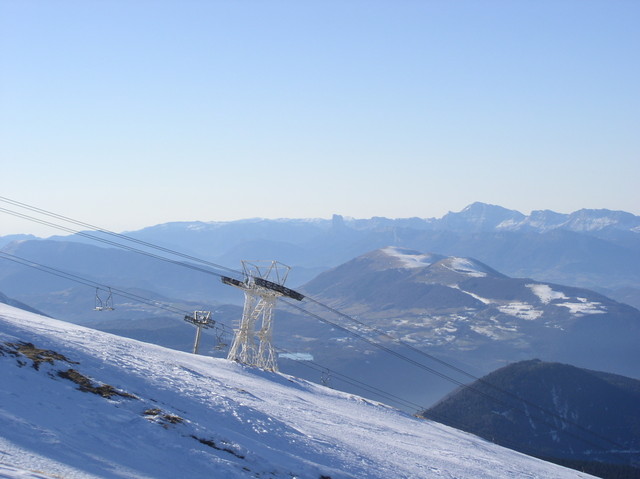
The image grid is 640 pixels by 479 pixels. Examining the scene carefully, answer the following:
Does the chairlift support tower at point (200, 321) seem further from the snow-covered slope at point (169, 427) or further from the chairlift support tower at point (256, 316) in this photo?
the snow-covered slope at point (169, 427)

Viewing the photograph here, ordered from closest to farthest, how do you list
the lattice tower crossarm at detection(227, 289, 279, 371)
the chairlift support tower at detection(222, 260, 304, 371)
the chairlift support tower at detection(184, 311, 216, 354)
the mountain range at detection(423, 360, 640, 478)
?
1. the chairlift support tower at detection(222, 260, 304, 371)
2. the lattice tower crossarm at detection(227, 289, 279, 371)
3. the chairlift support tower at detection(184, 311, 216, 354)
4. the mountain range at detection(423, 360, 640, 478)

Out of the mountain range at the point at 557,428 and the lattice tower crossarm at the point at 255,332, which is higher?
the lattice tower crossarm at the point at 255,332

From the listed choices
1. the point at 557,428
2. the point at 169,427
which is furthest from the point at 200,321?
the point at 557,428

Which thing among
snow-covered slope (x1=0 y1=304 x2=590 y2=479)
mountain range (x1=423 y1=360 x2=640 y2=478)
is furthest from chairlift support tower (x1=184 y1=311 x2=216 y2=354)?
mountain range (x1=423 y1=360 x2=640 y2=478)

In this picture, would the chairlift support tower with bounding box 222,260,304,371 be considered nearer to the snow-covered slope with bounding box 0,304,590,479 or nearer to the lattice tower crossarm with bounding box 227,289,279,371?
the lattice tower crossarm with bounding box 227,289,279,371

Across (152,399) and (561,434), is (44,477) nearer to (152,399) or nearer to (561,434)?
(152,399)

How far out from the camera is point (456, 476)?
28.0m

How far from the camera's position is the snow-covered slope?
1841cm

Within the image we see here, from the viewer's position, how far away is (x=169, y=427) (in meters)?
22.0

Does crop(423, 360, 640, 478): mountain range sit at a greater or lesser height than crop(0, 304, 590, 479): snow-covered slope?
lesser

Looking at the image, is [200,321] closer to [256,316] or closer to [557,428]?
[256,316]

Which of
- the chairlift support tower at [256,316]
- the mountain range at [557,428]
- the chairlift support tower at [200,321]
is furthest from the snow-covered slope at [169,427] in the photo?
the mountain range at [557,428]

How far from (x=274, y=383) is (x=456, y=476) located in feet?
52.9

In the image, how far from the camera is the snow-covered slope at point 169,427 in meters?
18.4
